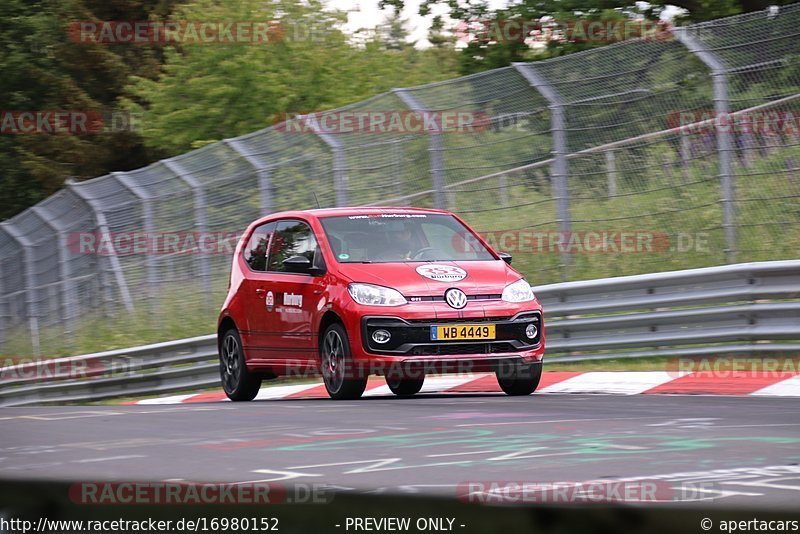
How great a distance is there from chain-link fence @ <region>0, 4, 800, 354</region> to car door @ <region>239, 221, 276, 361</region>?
2.77 m

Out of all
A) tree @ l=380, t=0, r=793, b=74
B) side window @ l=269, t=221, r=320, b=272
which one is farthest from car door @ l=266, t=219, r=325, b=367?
tree @ l=380, t=0, r=793, b=74

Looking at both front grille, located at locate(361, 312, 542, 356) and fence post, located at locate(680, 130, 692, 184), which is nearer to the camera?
front grille, located at locate(361, 312, 542, 356)

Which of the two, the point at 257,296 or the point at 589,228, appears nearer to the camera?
the point at 257,296

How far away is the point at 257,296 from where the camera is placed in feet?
36.0

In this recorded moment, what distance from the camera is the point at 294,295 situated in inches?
405

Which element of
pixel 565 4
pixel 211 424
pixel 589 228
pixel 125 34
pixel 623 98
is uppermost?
pixel 125 34

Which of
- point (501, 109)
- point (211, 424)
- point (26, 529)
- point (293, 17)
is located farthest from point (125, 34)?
point (26, 529)

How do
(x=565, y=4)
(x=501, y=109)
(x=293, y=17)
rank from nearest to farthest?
(x=501, y=109) < (x=565, y=4) < (x=293, y=17)

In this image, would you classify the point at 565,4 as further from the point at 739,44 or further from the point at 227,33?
the point at 227,33

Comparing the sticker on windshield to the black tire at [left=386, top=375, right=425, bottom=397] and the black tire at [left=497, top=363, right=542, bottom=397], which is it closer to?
the black tire at [left=497, top=363, right=542, bottom=397]

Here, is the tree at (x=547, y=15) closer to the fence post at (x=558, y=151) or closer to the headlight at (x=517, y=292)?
the fence post at (x=558, y=151)

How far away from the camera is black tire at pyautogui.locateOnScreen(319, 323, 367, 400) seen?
9.43 m

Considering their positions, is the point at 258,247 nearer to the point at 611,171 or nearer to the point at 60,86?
the point at 611,171

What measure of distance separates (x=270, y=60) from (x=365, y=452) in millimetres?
30556
